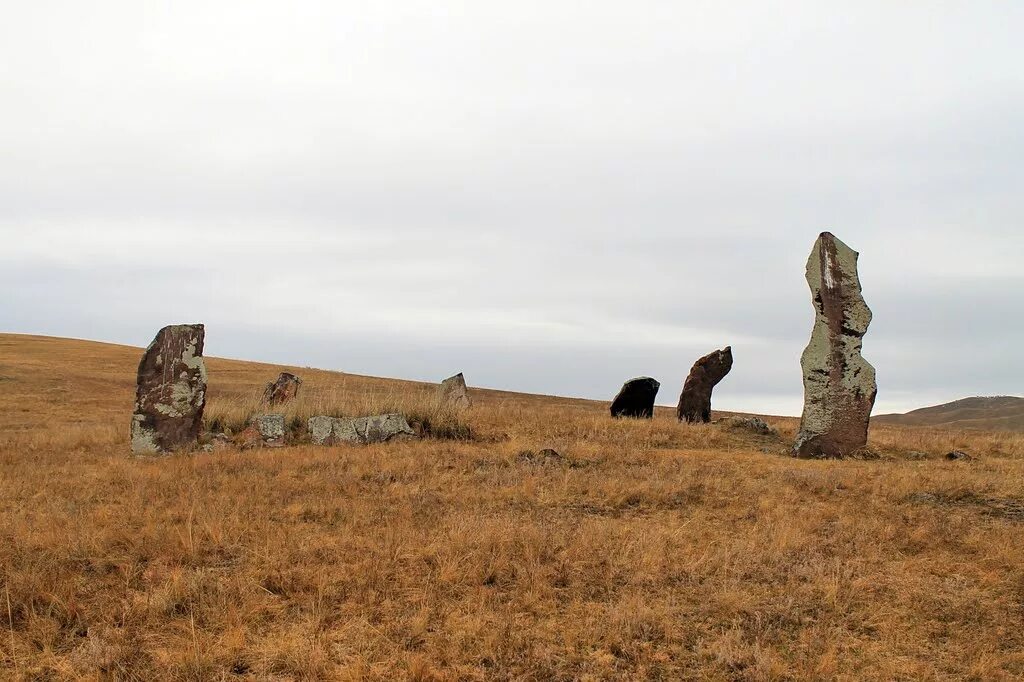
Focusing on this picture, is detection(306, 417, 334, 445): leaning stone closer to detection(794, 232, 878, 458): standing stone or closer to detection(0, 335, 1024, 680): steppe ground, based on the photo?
detection(0, 335, 1024, 680): steppe ground

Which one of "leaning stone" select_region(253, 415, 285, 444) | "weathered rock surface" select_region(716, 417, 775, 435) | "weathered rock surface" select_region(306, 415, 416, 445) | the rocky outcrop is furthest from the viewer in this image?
"weathered rock surface" select_region(716, 417, 775, 435)

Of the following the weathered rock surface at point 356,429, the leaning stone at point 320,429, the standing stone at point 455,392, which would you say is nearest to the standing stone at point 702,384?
the standing stone at point 455,392

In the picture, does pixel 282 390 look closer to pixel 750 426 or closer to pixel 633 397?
pixel 633 397

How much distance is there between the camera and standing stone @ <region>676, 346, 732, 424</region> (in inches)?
725

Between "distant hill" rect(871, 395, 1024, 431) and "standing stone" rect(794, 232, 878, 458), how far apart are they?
1661 inches

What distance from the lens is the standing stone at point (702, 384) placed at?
1841 cm

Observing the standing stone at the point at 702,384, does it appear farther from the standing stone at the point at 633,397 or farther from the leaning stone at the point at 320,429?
the leaning stone at the point at 320,429

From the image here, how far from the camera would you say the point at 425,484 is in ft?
33.6

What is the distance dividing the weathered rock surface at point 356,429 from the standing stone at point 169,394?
2.13 m

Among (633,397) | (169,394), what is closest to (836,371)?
(633,397)

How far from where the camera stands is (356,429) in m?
14.7

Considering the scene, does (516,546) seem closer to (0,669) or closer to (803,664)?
(803,664)

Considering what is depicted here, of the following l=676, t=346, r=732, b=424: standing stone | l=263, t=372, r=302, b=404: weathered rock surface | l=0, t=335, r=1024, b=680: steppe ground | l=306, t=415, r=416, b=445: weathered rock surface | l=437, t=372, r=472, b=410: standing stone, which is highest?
l=676, t=346, r=732, b=424: standing stone

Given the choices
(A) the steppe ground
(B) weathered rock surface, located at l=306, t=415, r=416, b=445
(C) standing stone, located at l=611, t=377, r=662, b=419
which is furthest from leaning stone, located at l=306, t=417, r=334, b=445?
(C) standing stone, located at l=611, t=377, r=662, b=419
